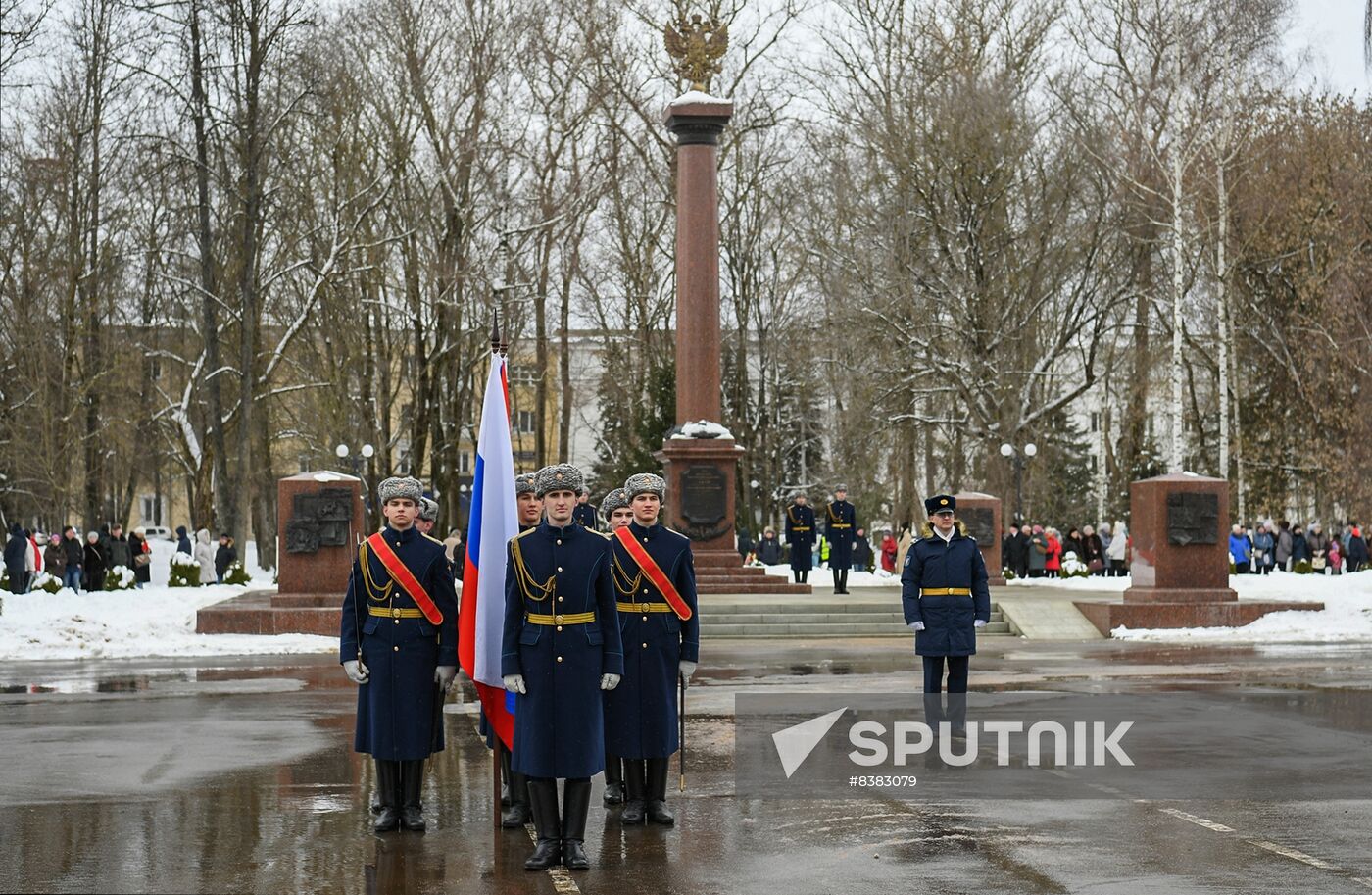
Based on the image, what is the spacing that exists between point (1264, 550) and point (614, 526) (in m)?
33.0

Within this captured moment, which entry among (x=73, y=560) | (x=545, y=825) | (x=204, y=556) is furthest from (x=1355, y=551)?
(x=545, y=825)

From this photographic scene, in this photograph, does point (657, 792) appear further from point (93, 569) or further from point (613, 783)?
point (93, 569)

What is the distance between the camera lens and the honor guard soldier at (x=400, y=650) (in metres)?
9.48

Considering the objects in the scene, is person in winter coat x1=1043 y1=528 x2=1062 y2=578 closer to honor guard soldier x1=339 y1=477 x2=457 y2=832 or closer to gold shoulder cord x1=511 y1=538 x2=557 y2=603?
honor guard soldier x1=339 y1=477 x2=457 y2=832

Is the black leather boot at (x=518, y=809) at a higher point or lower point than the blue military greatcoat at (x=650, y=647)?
lower

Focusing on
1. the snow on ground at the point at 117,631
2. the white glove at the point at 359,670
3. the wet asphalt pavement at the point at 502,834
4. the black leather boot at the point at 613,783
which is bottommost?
the wet asphalt pavement at the point at 502,834

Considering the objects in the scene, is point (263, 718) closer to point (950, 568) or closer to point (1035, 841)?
point (950, 568)

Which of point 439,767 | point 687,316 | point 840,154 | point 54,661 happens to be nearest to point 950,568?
point 439,767

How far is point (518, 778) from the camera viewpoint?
381 inches

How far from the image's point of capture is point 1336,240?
46.4 meters

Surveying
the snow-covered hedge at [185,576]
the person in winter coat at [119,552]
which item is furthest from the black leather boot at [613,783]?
the person in winter coat at [119,552]

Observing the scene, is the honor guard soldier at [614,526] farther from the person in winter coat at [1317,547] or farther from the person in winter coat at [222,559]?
the person in winter coat at [1317,547]

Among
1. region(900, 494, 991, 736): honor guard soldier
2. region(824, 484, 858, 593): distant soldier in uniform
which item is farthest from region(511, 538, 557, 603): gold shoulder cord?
region(824, 484, 858, 593): distant soldier in uniform

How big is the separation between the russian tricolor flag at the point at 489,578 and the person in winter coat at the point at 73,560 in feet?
94.1
